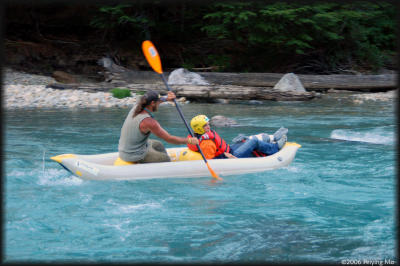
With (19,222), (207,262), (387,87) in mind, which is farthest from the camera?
(387,87)

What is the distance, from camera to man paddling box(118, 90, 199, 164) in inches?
185

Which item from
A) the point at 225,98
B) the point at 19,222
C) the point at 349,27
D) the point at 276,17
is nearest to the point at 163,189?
the point at 19,222

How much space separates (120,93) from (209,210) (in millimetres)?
8042

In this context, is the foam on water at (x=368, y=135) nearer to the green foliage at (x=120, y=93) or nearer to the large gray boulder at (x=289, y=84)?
the large gray boulder at (x=289, y=84)

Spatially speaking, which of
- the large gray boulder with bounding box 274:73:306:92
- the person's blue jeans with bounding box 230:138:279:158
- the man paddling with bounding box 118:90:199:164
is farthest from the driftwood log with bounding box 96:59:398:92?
the man paddling with bounding box 118:90:199:164

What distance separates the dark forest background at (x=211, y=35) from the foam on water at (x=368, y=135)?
5947 millimetres

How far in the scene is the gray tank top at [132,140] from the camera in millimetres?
4773

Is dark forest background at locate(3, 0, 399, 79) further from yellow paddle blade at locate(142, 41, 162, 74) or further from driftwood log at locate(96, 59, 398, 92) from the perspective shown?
yellow paddle blade at locate(142, 41, 162, 74)

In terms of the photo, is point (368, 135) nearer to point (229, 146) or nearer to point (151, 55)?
point (229, 146)

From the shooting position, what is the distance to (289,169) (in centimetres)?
547

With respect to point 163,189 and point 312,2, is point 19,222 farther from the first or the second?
point 312,2

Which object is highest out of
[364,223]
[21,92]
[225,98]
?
[364,223]

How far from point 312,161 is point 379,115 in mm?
3988

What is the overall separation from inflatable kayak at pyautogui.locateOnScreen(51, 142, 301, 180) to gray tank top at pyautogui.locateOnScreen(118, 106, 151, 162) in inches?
4.8
